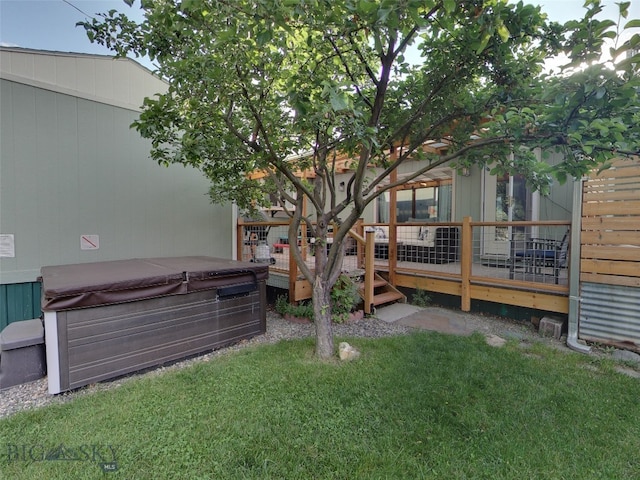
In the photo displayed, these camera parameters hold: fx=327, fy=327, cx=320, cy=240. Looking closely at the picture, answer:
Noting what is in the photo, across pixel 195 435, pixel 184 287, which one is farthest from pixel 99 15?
pixel 195 435

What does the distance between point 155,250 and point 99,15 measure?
127 inches

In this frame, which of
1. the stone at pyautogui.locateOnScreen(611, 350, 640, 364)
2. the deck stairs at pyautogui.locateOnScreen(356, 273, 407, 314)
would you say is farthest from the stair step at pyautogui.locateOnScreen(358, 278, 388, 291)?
the stone at pyautogui.locateOnScreen(611, 350, 640, 364)

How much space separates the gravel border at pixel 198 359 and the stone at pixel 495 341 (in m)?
0.95

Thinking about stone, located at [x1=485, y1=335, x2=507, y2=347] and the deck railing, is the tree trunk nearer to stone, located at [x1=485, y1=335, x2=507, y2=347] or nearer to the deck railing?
the deck railing

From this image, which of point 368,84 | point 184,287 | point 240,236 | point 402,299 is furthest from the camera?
point 240,236

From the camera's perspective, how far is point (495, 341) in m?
3.83

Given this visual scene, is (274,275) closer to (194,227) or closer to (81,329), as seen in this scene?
(194,227)

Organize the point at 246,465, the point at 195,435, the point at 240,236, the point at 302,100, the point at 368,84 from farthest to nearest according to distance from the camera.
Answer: the point at 240,236 → the point at 368,84 → the point at 302,100 → the point at 195,435 → the point at 246,465

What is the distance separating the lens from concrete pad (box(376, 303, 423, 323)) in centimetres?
479

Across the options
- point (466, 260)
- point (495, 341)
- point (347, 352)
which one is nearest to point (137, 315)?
point (347, 352)

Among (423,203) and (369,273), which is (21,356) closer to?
(369,273)

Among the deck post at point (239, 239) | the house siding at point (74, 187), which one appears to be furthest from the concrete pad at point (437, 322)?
the house siding at point (74, 187)

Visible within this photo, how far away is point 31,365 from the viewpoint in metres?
2.96

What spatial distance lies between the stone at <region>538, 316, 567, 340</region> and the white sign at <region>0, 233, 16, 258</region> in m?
6.59
